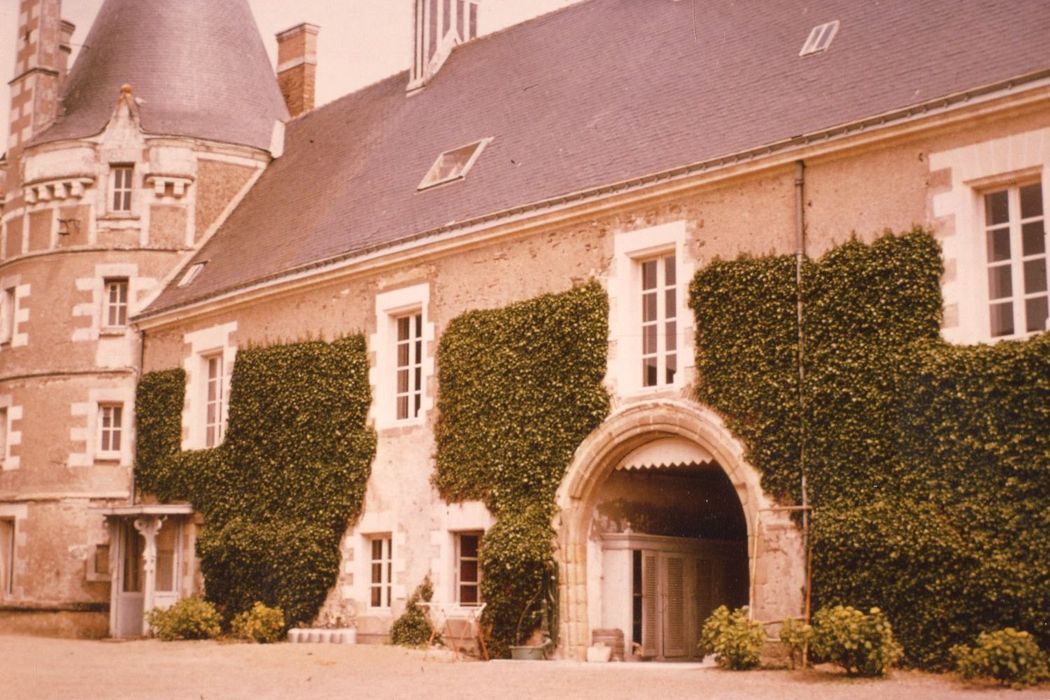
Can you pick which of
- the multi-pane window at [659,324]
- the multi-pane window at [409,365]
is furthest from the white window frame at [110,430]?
the multi-pane window at [659,324]

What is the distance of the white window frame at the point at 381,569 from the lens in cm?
1875

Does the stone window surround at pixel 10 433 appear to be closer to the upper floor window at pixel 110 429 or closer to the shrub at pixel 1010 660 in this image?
the upper floor window at pixel 110 429

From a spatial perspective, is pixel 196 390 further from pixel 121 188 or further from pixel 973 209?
pixel 973 209

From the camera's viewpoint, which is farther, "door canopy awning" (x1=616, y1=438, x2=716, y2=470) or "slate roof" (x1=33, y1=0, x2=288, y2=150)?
"slate roof" (x1=33, y1=0, x2=288, y2=150)

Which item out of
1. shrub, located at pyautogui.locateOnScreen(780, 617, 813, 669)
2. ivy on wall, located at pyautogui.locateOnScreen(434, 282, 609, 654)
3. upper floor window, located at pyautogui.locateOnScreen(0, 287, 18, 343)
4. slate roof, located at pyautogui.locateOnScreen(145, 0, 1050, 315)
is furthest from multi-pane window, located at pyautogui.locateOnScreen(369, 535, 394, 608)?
upper floor window, located at pyautogui.locateOnScreen(0, 287, 18, 343)

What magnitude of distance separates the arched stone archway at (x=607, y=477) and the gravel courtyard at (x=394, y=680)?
95cm

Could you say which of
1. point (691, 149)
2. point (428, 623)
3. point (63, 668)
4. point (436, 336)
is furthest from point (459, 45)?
point (63, 668)

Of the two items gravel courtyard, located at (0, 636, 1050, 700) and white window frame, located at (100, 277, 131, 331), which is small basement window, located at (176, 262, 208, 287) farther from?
gravel courtyard, located at (0, 636, 1050, 700)

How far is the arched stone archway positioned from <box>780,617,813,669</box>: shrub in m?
0.57

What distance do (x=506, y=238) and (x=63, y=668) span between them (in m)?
7.02

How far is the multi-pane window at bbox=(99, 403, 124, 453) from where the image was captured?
936 inches

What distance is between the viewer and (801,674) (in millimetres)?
12695

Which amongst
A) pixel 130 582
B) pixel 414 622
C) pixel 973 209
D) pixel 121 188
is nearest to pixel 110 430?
pixel 130 582

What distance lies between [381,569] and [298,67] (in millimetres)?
12404
